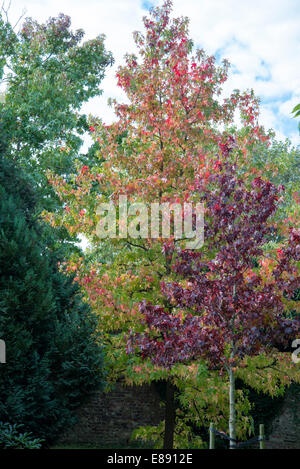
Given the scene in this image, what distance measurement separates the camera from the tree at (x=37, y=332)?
8.19 metres

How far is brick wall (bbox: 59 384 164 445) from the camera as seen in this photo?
1762 cm

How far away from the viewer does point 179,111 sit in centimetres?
1307

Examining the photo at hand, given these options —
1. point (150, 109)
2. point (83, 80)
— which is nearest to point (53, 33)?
point (83, 80)

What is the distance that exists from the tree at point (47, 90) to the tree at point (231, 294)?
9.58m

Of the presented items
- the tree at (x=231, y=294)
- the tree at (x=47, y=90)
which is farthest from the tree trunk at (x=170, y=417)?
the tree at (x=47, y=90)

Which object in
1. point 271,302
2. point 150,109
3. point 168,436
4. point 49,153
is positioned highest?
point 49,153

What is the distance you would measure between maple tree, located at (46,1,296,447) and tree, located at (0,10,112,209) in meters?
5.43

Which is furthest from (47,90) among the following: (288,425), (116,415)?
(288,425)

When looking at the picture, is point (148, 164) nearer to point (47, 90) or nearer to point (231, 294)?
point (231, 294)

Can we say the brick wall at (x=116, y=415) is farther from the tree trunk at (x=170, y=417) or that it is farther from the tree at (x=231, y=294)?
the tree at (x=231, y=294)

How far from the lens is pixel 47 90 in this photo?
20.7 m

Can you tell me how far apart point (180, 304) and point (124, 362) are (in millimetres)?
2950

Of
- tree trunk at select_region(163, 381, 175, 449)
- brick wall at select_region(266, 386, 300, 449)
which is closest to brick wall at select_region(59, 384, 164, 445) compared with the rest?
brick wall at select_region(266, 386, 300, 449)

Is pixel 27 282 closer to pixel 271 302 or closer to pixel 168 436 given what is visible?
pixel 271 302
